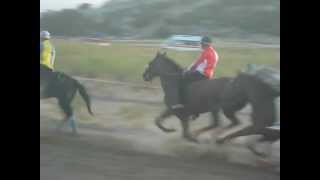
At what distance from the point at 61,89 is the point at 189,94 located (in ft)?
3.27

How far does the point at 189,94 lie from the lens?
3.91m

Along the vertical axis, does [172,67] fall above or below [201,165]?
above

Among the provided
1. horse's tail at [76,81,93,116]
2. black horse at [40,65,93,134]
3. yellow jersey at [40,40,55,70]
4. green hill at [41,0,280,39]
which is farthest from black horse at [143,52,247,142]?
yellow jersey at [40,40,55,70]

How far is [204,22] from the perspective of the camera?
3.82 m

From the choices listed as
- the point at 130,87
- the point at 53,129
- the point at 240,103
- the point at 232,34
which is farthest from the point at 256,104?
the point at 53,129

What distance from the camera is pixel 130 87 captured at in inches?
155

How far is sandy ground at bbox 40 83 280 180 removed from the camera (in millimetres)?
3848

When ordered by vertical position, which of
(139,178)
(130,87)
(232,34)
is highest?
(232,34)

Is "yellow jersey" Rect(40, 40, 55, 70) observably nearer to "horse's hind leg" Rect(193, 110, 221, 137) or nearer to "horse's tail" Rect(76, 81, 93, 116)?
"horse's tail" Rect(76, 81, 93, 116)

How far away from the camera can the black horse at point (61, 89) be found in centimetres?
402

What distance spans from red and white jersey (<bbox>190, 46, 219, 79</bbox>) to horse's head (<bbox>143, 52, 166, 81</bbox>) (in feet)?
0.88
